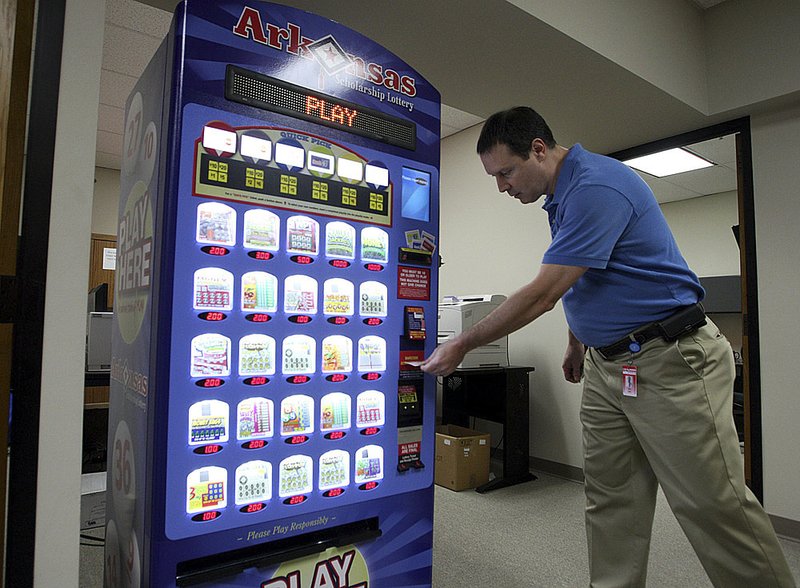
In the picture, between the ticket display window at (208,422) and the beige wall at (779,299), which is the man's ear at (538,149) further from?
the beige wall at (779,299)

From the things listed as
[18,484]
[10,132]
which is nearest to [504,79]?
[10,132]

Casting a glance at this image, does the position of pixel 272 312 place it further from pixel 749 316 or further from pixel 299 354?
pixel 749 316

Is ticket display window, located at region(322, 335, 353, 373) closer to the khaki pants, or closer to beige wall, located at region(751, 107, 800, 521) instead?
the khaki pants

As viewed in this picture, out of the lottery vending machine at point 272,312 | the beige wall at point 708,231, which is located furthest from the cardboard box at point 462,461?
the beige wall at point 708,231

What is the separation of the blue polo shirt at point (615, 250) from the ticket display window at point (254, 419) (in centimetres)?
88

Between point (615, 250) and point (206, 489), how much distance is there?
1.30 m

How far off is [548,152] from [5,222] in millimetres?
1471

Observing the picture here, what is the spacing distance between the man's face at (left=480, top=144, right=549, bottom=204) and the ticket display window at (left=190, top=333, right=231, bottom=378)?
1.00 metres

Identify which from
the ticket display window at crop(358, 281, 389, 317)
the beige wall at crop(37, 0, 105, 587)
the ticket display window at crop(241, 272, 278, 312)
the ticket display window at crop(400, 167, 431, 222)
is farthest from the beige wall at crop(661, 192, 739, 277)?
the beige wall at crop(37, 0, 105, 587)

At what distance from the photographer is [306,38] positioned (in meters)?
1.43

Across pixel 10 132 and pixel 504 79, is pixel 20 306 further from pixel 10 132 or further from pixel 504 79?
pixel 504 79

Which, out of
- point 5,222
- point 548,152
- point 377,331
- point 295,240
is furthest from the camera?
point 548,152

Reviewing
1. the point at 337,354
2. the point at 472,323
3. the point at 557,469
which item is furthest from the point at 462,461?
the point at 337,354

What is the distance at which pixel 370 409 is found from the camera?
151cm
